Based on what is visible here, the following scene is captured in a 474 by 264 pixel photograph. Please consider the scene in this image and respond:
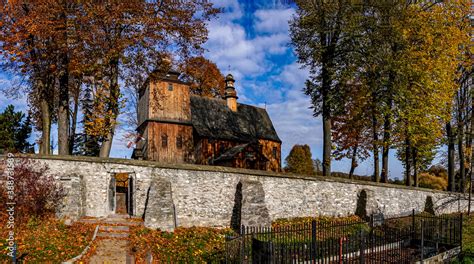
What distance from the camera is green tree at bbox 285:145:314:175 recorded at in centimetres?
4850

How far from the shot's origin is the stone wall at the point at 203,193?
14.7 meters

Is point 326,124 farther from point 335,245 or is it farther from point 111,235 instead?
point 111,235

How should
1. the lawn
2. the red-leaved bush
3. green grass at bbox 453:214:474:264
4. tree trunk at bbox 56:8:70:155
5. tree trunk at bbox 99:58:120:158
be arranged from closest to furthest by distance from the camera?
the red-leaved bush → green grass at bbox 453:214:474:264 → the lawn → tree trunk at bbox 56:8:70:155 → tree trunk at bbox 99:58:120:158

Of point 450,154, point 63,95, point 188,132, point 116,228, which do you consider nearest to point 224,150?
point 188,132

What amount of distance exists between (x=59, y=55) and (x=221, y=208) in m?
11.4

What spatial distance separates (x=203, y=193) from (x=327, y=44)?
39.4 feet

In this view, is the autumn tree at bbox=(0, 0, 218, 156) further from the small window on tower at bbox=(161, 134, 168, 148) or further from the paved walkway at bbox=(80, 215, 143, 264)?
the small window on tower at bbox=(161, 134, 168, 148)

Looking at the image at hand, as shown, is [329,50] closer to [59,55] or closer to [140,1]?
[140,1]

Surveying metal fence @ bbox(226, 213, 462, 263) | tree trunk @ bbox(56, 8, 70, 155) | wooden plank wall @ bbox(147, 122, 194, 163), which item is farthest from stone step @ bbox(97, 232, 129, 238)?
wooden plank wall @ bbox(147, 122, 194, 163)

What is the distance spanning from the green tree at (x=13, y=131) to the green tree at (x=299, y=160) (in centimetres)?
3181

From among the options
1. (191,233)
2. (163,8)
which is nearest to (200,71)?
(163,8)

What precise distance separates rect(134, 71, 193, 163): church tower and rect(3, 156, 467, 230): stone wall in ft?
39.5

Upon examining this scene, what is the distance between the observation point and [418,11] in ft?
76.6

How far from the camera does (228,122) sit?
31.8 metres
